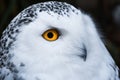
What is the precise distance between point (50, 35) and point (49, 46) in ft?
0.22

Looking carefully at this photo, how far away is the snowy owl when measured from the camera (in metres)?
3.16

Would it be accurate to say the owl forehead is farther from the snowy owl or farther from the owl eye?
the owl eye

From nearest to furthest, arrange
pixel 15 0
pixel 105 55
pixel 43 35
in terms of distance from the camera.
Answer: pixel 43 35
pixel 105 55
pixel 15 0

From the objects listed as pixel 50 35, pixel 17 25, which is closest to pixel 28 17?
pixel 17 25

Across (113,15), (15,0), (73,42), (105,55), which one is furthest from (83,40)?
(113,15)

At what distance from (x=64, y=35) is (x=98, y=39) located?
11.3 inches

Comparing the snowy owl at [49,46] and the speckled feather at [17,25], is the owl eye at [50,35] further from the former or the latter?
the speckled feather at [17,25]

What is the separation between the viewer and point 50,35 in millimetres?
3154

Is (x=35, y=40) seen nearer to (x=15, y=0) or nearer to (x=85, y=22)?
(x=85, y=22)

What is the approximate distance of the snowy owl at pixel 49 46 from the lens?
316 centimetres

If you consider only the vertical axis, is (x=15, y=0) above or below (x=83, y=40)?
above

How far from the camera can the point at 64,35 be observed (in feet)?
10.4

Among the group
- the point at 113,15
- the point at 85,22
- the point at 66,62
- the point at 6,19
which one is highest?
the point at 113,15

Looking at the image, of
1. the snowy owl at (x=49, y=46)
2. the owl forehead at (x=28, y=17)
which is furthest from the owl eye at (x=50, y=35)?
the owl forehead at (x=28, y=17)
